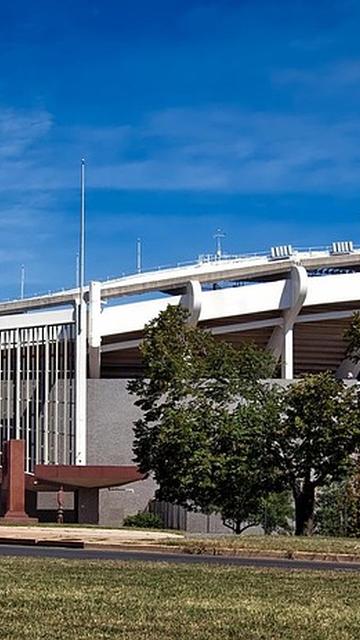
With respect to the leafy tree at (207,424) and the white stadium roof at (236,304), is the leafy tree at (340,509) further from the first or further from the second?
the white stadium roof at (236,304)

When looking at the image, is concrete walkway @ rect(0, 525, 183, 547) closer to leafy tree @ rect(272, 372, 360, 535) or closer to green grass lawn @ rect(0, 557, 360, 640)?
green grass lawn @ rect(0, 557, 360, 640)

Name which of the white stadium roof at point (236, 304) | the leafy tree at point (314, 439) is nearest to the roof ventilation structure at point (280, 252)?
the white stadium roof at point (236, 304)

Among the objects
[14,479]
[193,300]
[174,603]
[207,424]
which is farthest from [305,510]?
[193,300]

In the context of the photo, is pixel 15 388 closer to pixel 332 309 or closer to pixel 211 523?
pixel 211 523

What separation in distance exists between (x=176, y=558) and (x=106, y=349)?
48.4 meters

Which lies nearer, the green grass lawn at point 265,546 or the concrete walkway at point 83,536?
the green grass lawn at point 265,546

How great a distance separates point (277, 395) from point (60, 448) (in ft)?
83.7

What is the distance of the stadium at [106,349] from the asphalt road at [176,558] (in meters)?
33.9

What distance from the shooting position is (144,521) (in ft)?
189

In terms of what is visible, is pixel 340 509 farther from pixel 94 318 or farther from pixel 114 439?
pixel 94 318

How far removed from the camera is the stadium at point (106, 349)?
63812mm

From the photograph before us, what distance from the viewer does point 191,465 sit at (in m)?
41.1

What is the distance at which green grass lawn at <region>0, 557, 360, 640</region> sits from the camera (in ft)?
36.4

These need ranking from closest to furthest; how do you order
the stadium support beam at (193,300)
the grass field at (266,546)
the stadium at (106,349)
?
the grass field at (266,546) < the stadium at (106,349) < the stadium support beam at (193,300)
